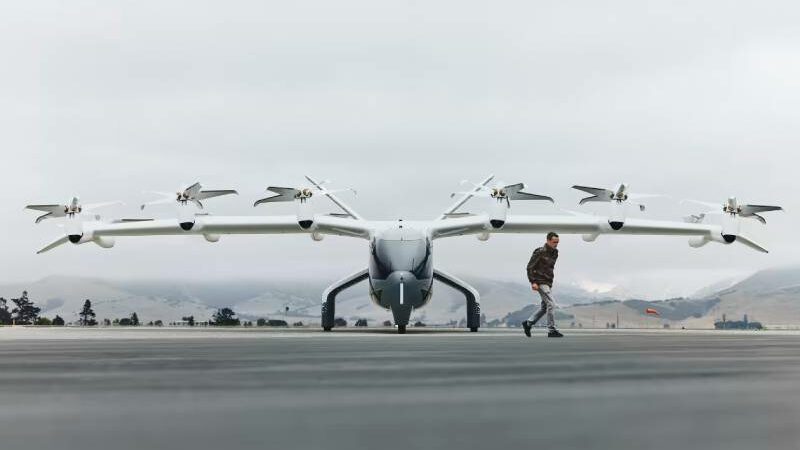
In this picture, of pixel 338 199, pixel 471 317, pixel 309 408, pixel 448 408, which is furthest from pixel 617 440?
pixel 338 199

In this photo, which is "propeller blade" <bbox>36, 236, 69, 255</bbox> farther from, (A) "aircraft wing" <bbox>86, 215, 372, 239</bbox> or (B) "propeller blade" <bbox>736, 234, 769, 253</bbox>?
(B) "propeller blade" <bbox>736, 234, 769, 253</bbox>

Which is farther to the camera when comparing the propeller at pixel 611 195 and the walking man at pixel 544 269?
the propeller at pixel 611 195

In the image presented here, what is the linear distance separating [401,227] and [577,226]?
12.5 m

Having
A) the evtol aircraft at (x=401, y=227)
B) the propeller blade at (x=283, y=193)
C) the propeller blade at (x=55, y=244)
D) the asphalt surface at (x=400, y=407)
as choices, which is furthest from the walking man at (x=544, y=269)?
the propeller blade at (x=55, y=244)

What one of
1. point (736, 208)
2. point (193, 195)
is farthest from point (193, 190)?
point (736, 208)

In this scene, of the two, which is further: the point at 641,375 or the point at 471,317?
the point at 471,317

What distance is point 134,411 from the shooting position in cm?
454

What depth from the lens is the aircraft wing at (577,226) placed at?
139 ft

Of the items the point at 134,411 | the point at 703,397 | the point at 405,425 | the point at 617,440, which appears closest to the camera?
Answer: the point at 617,440

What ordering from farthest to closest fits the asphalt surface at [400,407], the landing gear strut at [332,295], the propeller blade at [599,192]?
the propeller blade at [599,192], the landing gear strut at [332,295], the asphalt surface at [400,407]

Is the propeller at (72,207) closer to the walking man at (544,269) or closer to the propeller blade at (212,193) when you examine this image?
the propeller blade at (212,193)

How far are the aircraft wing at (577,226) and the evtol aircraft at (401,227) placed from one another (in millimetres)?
50

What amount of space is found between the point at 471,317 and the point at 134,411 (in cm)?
3813

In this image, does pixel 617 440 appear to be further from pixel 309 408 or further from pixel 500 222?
pixel 500 222
